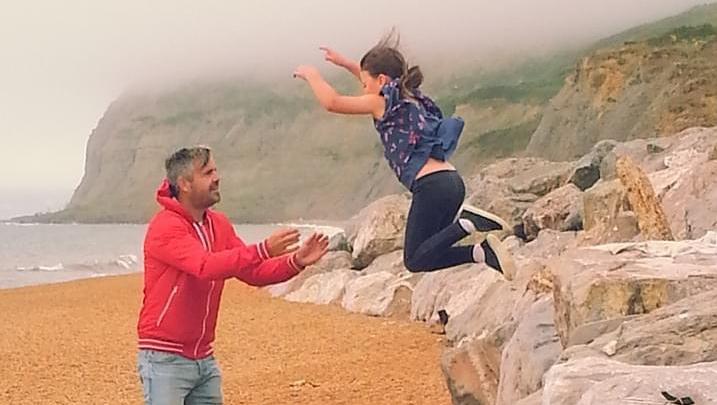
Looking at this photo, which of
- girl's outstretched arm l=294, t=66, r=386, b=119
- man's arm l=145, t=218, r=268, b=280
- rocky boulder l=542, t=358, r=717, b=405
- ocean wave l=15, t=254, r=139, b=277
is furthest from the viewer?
ocean wave l=15, t=254, r=139, b=277

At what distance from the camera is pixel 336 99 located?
525 centimetres

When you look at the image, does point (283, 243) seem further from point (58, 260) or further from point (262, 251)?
point (58, 260)

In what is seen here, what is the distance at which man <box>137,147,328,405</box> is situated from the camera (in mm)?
4285

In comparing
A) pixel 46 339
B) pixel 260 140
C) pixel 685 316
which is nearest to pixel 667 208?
pixel 685 316

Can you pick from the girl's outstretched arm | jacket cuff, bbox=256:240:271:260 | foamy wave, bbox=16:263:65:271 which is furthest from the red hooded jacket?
foamy wave, bbox=16:263:65:271

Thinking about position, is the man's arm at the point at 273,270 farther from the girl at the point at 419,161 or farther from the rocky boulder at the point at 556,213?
the rocky boulder at the point at 556,213

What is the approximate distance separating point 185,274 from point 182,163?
0.45 meters

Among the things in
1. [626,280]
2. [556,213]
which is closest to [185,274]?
[626,280]

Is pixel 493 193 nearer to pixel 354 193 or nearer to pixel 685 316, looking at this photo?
pixel 685 316

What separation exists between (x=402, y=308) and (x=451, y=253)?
26.2ft

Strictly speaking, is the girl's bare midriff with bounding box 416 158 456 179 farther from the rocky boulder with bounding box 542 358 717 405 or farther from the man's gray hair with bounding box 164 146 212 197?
the rocky boulder with bounding box 542 358 717 405

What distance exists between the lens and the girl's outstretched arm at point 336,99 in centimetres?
525

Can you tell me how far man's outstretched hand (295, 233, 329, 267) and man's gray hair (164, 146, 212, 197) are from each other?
543 millimetres

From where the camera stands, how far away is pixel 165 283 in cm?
432
